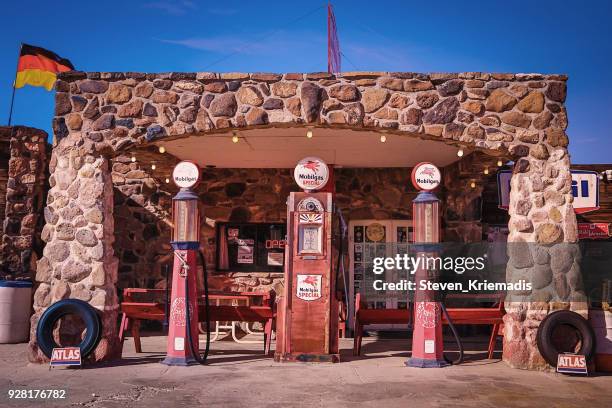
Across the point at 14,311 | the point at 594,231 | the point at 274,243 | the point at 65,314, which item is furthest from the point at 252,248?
the point at 594,231

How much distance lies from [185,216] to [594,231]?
7511 mm

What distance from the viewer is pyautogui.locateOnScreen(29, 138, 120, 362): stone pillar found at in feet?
26.1

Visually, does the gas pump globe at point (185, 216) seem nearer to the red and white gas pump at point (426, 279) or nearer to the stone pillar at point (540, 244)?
the red and white gas pump at point (426, 279)

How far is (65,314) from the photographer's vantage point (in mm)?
7703

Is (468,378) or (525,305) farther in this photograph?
(525,305)

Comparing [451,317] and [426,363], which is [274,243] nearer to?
[451,317]

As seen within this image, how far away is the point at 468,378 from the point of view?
7043 mm

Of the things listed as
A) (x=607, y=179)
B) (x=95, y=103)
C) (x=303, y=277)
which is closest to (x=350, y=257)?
(x=303, y=277)

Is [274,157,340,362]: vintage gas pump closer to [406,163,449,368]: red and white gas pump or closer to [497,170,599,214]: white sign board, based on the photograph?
[406,163,449,368]: red and white gas pump

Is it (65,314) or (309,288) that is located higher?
(309,288)

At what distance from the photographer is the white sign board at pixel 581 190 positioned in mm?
9633

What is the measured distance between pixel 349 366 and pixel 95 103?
15.3ft

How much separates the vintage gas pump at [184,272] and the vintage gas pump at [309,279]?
44.1 inches

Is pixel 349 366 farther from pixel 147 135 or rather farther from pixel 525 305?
pixel 147 135
